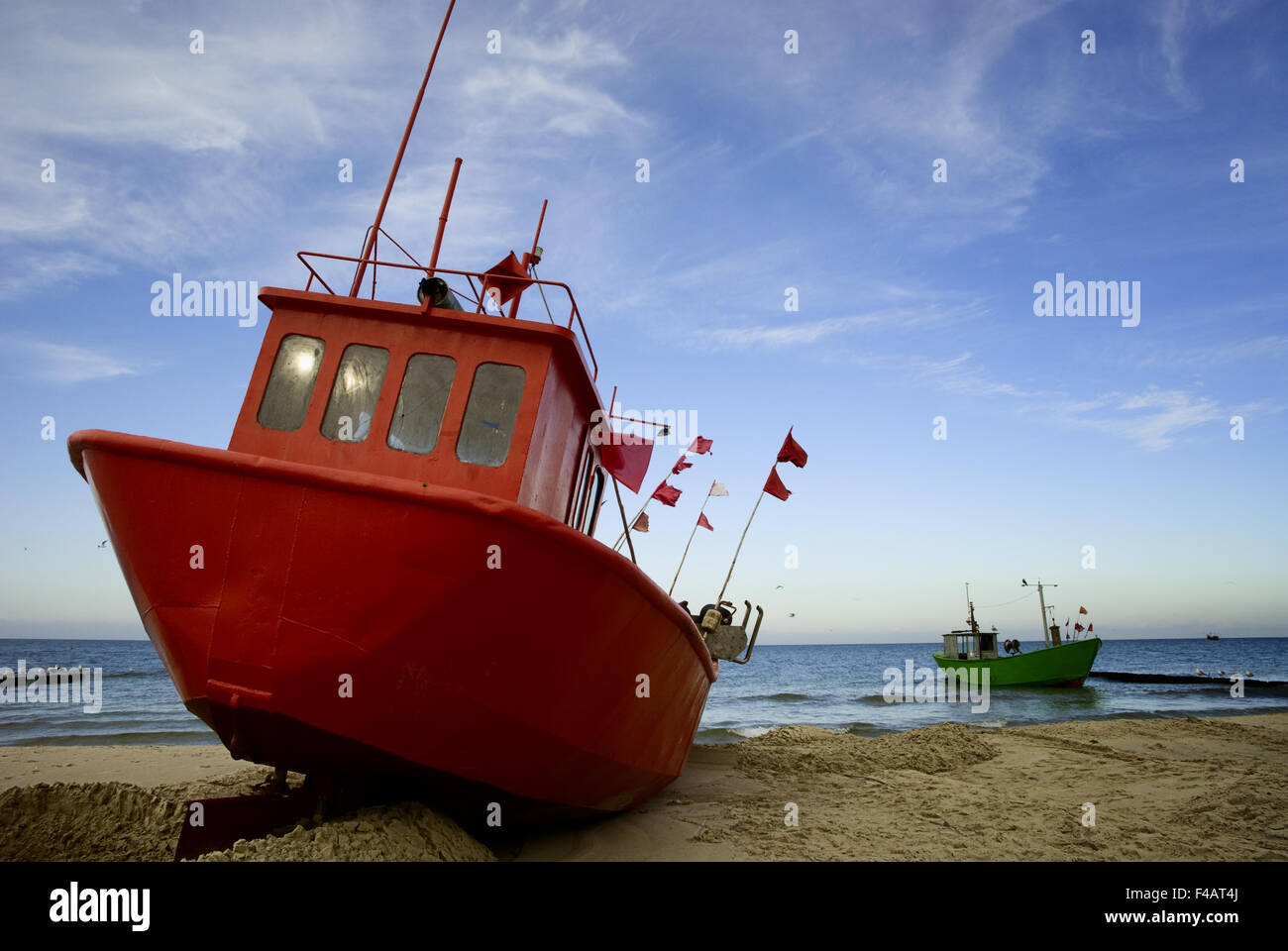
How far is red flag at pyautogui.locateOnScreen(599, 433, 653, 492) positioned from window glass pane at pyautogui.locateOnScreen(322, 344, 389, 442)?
234 cm

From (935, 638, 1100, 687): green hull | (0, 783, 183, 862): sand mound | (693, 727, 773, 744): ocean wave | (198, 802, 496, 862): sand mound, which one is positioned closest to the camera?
(198, 802, 496, 862): sand mound

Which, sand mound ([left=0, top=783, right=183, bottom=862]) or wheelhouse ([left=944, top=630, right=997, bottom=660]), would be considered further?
wheelhouse ([left=944, top=630, right=997, bottom=660])

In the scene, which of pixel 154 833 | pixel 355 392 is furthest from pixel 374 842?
pixel 355 392

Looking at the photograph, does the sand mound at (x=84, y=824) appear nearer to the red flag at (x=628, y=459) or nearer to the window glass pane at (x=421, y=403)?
the window glass pane at (x=421, y=403)

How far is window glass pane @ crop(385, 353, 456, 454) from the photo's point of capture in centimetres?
455

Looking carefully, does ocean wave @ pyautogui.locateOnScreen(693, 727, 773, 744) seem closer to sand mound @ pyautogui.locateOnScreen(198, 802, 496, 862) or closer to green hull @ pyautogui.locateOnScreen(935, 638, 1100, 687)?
sand mound @ pyautogui.locateOnScreen(198, 802, 496, 862)

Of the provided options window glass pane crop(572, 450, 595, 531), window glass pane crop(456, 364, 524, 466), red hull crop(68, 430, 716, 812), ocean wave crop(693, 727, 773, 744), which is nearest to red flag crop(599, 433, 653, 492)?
window glass pane crop(572, 450, 595, 531)

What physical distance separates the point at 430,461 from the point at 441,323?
3.22 ft

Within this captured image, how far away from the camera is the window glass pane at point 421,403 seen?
14.9 feet

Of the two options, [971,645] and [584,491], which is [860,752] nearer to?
[584,491]

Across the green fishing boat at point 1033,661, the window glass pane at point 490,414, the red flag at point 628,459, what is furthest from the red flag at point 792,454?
the green fishing boat at point 1033,661

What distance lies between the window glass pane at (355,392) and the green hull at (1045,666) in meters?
28.5
